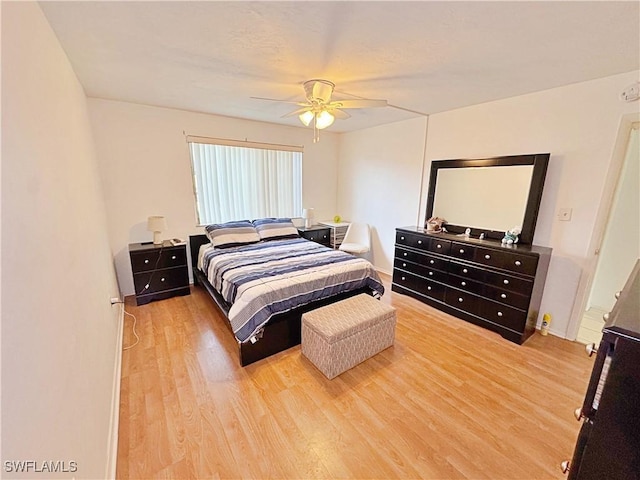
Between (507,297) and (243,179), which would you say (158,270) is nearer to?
(243,179)

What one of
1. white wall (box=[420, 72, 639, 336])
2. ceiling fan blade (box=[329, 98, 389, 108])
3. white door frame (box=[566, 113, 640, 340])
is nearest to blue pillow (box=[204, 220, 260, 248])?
ceiling fan blade (box=[329, 98, 389, 108])

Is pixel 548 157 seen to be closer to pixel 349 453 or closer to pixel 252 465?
pixel 349 453

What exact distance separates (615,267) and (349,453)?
149 inches

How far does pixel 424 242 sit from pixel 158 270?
3.32 meters

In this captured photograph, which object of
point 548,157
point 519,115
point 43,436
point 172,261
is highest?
point 519,115

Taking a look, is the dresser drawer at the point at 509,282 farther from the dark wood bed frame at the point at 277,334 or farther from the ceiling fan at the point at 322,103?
the ceiling fan at the point at 322,103

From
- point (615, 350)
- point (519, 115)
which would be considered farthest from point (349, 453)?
point (519, 115)

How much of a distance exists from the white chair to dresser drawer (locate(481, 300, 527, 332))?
1.93 m

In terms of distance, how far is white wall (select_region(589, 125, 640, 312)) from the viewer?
9.52 feet

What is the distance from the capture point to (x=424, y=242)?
3.29 metres

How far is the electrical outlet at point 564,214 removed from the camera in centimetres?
253

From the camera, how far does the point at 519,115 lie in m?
2.72

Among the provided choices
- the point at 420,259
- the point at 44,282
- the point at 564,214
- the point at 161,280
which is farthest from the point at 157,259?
the point at 564,214

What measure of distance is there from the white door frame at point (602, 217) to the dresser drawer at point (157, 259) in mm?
4323
